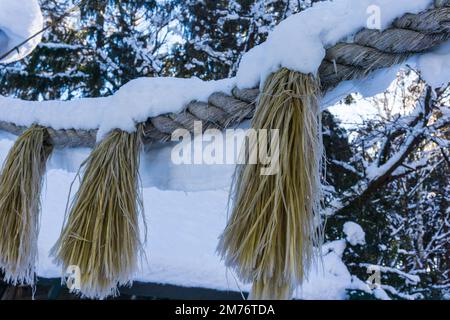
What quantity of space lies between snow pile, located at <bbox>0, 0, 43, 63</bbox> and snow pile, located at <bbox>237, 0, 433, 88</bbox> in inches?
28.3

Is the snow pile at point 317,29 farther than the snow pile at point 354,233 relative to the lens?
No

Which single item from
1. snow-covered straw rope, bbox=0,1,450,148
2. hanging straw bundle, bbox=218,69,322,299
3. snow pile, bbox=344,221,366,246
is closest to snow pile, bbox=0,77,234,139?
snow-covered straw rope, bbox=0,1,450,148

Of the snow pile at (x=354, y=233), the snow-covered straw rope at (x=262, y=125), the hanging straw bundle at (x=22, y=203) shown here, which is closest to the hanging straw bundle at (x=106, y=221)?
the snow-covered straw rope at (x=262, y=125)

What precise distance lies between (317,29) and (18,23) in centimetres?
79

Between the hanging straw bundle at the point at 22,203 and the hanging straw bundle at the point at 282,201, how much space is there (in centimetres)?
44

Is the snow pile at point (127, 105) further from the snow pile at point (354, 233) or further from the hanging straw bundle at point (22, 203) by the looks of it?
the snow pile at point (354, 233)

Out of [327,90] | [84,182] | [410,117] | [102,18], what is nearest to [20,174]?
[84,182]

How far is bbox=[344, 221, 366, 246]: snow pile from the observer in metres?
3.90

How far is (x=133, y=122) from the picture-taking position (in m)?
0.69

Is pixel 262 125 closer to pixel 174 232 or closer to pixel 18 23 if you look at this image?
pixel 18 23

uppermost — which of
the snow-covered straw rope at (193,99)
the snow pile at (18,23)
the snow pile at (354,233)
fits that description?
the snow pile at (354,233)

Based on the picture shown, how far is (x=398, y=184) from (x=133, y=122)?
5074 millimetres

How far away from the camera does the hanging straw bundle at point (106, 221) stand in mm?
639
